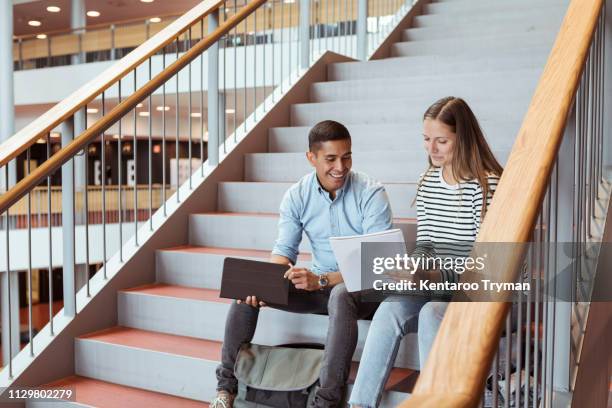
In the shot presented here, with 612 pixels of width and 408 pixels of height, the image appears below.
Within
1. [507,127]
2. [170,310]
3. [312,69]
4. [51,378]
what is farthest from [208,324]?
[312,69]

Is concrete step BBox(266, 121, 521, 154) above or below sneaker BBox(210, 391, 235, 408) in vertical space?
above

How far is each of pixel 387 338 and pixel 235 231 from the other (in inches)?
57.0

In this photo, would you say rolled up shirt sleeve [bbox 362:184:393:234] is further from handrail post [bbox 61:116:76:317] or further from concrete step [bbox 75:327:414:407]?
handrail post [bbox 61:116:76:317]

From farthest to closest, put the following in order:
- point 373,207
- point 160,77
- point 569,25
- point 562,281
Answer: point 160,77
point 373,207
point 562,281
point 569,25

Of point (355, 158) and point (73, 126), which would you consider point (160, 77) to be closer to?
point (73, 126)

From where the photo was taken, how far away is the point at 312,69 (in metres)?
4.54

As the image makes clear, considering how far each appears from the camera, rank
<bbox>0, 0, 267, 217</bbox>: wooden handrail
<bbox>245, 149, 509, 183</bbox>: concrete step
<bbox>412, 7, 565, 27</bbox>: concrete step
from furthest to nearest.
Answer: <bbox>412, 7, 565, 27</bbox>: concrete step
<bbox>245, 149, 509, 183</bbox>: concrete step
<bbox>0, 0, 267, 217</bbox>: wooden handrail

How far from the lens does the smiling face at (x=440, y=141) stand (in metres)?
2.23

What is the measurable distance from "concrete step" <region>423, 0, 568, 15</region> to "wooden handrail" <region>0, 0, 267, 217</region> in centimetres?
265

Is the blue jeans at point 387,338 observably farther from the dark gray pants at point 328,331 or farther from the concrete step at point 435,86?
the concrete step at point 435,86

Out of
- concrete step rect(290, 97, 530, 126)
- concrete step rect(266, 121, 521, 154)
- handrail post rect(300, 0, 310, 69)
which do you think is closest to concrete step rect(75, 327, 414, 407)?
concrete step rect(266, 121, 521, 154)

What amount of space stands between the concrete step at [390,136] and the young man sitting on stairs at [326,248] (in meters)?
1.03

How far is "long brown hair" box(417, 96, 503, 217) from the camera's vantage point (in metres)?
2.20

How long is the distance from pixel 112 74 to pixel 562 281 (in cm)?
213
